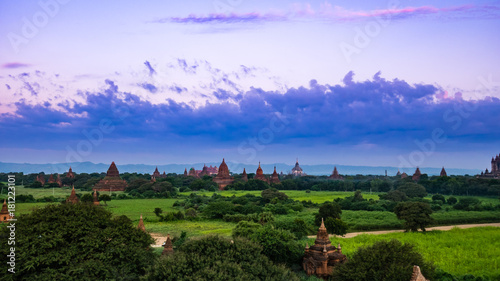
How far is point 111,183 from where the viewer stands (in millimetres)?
78750

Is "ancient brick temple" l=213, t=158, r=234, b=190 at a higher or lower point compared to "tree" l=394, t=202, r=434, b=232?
higher

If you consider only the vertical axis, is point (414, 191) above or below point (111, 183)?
below

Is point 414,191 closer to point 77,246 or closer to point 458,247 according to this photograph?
point 458,247

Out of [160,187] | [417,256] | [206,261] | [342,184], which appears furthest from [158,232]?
[342,184]

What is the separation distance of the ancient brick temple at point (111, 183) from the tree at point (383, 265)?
2647 inches

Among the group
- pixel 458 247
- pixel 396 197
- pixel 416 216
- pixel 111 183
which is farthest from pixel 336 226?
pixel 111 183

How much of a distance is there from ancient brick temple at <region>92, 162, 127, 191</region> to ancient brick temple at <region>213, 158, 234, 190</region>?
20.6m

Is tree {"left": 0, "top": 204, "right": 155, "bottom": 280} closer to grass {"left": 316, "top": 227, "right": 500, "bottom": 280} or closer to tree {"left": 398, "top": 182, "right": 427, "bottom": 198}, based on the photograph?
grass {"left": 316, "top": 227, "right": 500, "bottom": 280}

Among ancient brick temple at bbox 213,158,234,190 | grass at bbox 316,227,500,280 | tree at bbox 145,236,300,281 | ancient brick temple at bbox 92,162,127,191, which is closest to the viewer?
tree at bbox 145,236,300,281

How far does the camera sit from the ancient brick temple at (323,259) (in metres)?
21.0

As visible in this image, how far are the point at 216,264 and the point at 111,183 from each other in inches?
2667

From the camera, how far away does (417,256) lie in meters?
18.2

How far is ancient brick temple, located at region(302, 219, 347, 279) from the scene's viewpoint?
2100 centimetres

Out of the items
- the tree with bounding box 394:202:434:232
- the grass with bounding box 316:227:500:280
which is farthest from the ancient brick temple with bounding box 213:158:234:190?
the grass with bounding box 316:227:500:280
